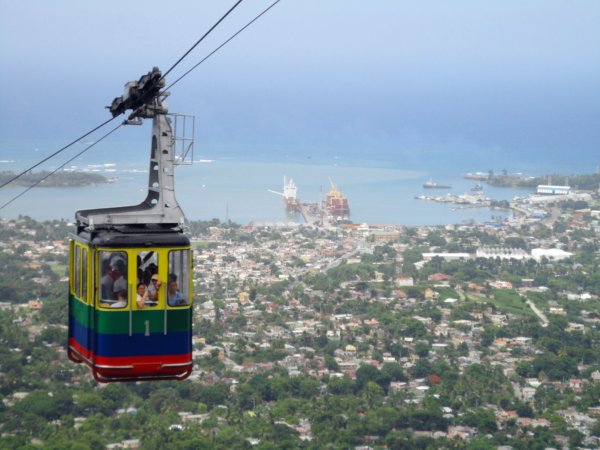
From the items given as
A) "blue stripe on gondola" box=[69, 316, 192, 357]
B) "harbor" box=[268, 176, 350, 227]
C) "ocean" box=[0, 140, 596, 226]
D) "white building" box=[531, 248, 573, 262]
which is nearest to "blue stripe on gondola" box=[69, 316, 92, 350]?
"blue stripe on gondola" box=[69, 316, 192, 357]

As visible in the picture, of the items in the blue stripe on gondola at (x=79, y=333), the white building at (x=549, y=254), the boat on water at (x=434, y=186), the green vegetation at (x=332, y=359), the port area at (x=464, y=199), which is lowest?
the green vegetation at (x=332, y=359)

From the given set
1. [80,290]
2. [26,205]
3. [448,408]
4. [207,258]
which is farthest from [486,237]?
[80,290]

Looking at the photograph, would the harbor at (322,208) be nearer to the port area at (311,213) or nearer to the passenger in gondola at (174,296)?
Answer: the port area at (311,213)

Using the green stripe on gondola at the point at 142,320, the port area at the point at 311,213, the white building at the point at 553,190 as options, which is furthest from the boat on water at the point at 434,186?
the green stripe on gondola at the point at 142,320

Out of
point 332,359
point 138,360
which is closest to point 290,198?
point 332,359

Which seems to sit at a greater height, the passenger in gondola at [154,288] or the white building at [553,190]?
the passenger in gondola at [154,288]

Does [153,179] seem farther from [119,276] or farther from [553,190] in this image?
[553,190]
